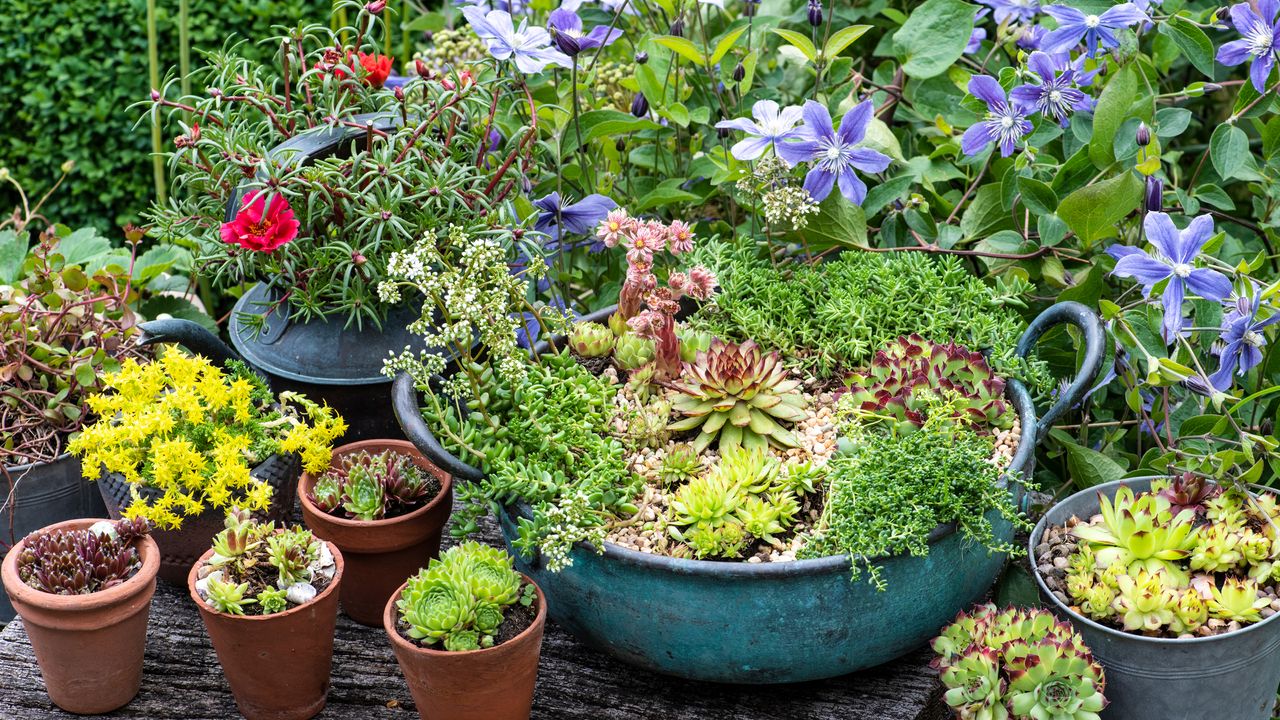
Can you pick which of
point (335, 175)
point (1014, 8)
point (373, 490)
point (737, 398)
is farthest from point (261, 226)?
point (1014, 8)

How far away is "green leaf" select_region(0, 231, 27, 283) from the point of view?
2473 millimetres

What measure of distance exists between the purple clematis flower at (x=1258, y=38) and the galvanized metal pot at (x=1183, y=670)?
0.85 m

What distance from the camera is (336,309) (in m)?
1.87

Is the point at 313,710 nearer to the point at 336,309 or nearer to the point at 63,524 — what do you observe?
the point at 63,524

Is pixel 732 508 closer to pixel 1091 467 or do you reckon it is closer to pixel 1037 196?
pixel 1091 467

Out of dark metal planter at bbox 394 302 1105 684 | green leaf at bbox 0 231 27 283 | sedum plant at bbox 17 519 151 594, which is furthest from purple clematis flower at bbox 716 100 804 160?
green leaf at bbox 0 231 27 283

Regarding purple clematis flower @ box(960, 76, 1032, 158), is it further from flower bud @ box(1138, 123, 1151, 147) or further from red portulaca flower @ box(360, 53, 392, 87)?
red portulaca flower @ box(360, 53, 392, 87)

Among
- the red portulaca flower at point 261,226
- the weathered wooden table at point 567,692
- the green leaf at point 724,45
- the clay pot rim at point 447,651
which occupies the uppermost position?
the green leaf at point 724,45

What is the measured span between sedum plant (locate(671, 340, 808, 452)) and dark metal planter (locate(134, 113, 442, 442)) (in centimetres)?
51

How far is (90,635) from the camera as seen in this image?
1577 millimetres

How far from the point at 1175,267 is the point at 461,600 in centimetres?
108

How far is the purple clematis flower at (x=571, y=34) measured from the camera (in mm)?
Answer: 1945

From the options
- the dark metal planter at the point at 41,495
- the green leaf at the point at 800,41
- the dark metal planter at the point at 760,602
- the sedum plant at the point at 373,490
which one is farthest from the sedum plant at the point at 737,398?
the dark metal planter at the point at 41,495

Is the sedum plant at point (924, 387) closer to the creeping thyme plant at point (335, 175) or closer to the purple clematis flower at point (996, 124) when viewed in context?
the purple clematis flower at point (996, 124)
